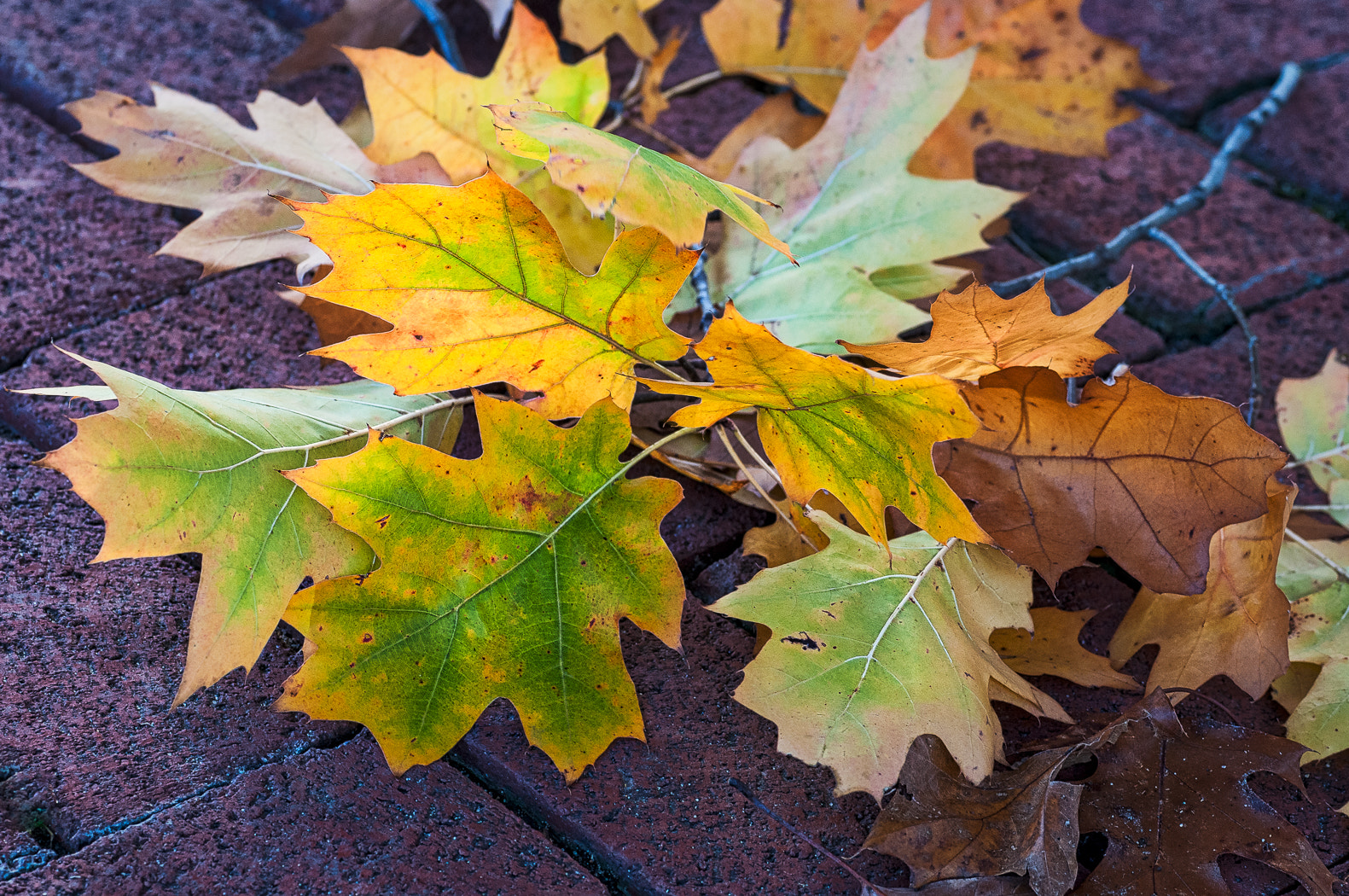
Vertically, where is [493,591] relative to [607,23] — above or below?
below

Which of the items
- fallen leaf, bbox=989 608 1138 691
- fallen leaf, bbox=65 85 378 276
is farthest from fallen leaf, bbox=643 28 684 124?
fallen leaf, bbox=989 608 1138 691

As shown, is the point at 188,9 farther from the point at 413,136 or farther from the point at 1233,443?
the point at 1233,443

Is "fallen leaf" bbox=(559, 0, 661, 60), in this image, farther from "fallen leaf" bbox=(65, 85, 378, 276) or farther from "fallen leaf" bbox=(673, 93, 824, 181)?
"fallen leaf" bbox=(65, 85, 378, 276)

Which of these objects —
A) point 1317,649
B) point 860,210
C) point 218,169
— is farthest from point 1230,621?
point 218,169

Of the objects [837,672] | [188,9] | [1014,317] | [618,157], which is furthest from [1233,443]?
[188,9]

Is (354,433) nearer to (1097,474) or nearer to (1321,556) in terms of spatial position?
(1097,474)

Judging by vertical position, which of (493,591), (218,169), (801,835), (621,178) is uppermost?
(621,178)
